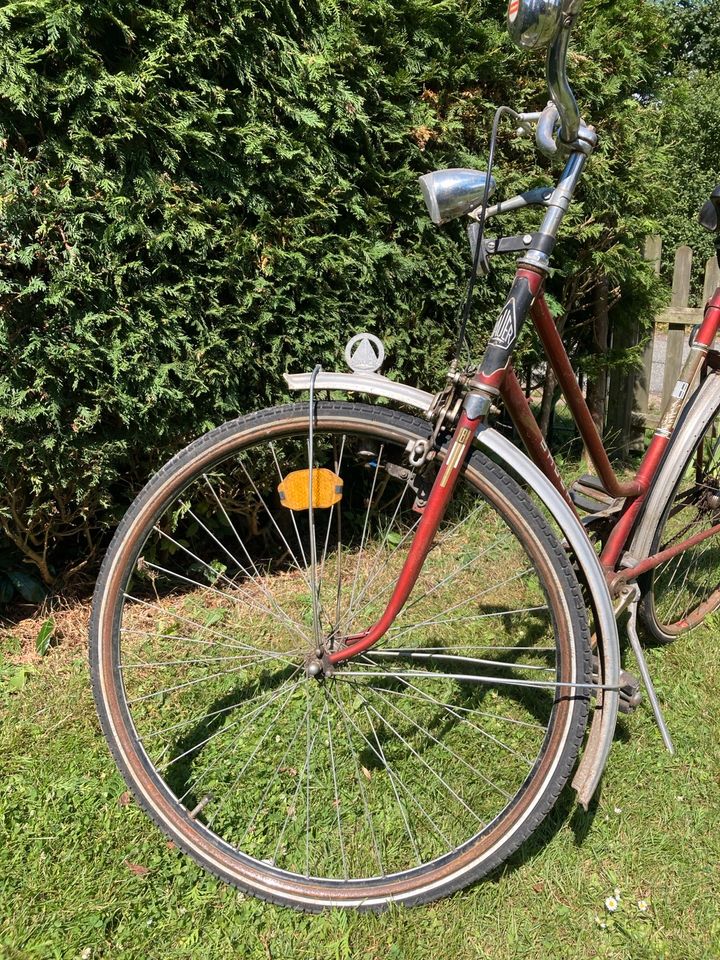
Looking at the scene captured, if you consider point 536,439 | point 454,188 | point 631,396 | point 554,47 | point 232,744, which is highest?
point 554,47

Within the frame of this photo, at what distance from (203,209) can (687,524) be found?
6.78ft

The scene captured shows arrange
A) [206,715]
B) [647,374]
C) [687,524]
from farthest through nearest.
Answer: [647,374]
[687,524]
[206,715]

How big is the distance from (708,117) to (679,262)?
35.9 feet

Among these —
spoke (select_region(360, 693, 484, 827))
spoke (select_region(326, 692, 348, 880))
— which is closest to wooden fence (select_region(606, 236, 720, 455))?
spoke (select_region(360, 693, 484, 827))

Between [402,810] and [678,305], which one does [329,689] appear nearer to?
[402,810]

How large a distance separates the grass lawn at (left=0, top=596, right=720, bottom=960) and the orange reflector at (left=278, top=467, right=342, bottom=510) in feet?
3.25

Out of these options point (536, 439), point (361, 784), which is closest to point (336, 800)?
point (361, 784)

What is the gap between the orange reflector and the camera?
5.60 feet

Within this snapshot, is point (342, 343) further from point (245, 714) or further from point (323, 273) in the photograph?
point (245, 714)

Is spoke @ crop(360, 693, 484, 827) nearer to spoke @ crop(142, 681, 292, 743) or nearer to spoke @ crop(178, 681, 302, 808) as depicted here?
spoke @ crop(178, 681, 302, 808)

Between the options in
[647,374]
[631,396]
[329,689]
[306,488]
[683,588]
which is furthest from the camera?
[647,374]

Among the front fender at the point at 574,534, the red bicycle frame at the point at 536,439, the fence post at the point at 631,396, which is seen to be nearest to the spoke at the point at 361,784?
the red bicycle frame at the point at 536,439

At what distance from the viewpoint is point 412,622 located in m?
2.66

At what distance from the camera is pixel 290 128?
2318 mm
